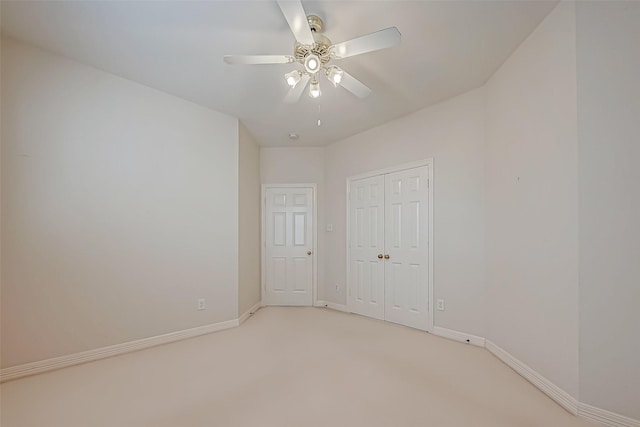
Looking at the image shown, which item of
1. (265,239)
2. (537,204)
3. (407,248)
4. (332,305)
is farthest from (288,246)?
(537,204)

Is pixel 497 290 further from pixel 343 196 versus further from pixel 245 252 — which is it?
pixel 245 252

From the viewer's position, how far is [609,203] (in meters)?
1.77

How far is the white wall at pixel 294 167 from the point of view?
4.85 metres

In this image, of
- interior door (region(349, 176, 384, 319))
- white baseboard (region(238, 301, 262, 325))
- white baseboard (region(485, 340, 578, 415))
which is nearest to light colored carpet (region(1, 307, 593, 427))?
white baseboard (region(485, 340, 578, 415))

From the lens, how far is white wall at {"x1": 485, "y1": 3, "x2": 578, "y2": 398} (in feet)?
6.27

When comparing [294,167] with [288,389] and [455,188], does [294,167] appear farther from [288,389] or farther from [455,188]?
[288,389]

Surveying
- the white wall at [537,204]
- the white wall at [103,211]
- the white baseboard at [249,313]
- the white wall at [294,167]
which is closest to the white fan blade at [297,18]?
the white wall at [537,204]

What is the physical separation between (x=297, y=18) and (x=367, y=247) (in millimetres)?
3081

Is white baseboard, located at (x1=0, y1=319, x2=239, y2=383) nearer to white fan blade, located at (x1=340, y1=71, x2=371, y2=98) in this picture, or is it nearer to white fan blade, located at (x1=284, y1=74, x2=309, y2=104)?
white fan blade, located at (x1=284, y1=74, x2=309, y2=104)

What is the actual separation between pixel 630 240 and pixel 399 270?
7.48 ft

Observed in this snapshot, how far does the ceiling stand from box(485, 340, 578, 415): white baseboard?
2537 millimetres

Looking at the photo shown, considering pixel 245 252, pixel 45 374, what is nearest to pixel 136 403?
pixel 45 374

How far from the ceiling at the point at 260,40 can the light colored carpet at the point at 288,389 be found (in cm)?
260

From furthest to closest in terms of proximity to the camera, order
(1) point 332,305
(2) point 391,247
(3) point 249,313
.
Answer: (1) point 332,305, (3) point 249,313, (2) point 391,247
